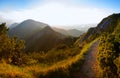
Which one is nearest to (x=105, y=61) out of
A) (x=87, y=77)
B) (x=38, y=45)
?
(x=87, y=77)

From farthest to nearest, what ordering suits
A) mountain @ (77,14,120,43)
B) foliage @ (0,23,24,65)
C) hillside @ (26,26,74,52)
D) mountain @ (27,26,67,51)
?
mountain @ (27,26,67,51)
hillside @ (26,26,74,52)
mountain @ (77,14,120,43)
foliage @ (0,23,24,65)

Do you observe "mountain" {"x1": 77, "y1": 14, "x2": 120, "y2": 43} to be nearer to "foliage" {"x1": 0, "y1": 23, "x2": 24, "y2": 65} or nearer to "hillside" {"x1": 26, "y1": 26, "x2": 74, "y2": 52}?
"foliage" {"x1": 0, "y1": 23, "x2": 24, "y2": 65}

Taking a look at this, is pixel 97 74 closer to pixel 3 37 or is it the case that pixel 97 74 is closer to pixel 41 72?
pixel 41 72

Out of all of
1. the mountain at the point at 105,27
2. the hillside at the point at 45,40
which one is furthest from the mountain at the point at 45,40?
the mountain at the point at 105,27

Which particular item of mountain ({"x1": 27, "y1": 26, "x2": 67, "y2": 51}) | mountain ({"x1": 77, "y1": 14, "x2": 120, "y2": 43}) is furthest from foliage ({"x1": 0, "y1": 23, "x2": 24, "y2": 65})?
mountain ({"x1": 27, "y1": 26, "x2": 67, "y2": 51})

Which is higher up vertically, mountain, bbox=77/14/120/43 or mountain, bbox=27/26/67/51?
mountain, bbox=77/14/120/43

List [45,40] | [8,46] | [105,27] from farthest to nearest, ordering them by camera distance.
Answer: [45,40] < [105,27] < [8,46]

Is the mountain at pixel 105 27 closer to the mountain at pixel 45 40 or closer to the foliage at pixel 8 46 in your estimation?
the foliage at pixel 8 46

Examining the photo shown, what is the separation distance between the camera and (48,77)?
15102mm

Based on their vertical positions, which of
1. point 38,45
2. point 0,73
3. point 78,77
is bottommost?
point 38,45

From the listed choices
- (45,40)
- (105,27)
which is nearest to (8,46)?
(105,27)

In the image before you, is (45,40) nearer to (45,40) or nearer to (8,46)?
(45,40)

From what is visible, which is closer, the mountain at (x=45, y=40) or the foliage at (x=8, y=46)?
the foliage at (x=8, y=46)

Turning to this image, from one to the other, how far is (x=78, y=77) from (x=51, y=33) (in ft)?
512
